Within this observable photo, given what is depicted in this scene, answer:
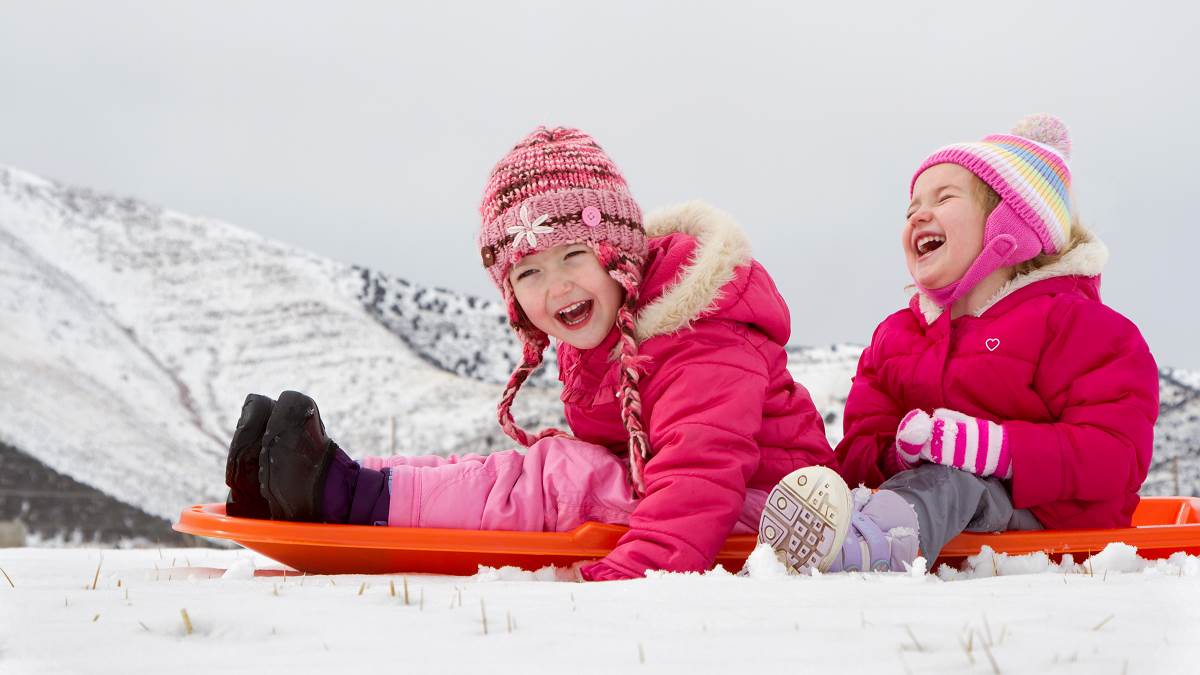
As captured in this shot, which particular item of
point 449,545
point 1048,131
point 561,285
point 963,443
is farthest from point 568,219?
point 1048,131

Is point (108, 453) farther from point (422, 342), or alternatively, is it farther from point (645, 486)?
point (645, 486)

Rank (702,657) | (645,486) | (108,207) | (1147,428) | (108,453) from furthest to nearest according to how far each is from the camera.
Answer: (108,207) < (108,453) < (1147,428) < (645,486) < (702,657)

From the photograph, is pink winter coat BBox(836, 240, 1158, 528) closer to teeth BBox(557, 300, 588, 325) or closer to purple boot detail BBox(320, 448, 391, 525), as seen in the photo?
teeth BBox(557, 300, 588, 325)

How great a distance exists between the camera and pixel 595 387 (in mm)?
2488

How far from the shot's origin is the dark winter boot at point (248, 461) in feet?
7.31

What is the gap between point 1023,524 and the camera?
7.95 feet

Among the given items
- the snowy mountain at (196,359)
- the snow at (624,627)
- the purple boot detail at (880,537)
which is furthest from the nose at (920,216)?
the snowy mountain at (196,359)

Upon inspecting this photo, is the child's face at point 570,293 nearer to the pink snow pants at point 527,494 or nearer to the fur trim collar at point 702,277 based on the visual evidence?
the fur trim collar at point 702,277

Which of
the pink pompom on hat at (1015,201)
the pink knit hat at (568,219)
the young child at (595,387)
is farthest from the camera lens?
the pink pompom on hat at (1015,201)

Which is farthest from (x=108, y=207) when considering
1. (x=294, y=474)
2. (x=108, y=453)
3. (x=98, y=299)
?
(x=294, y=474)

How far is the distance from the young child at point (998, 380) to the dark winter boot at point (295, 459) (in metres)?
1.17

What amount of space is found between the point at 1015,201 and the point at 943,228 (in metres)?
0.19

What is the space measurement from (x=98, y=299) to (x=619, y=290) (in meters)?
6.62

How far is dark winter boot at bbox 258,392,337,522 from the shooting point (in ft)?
7.13
